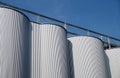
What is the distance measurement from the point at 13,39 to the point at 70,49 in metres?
5.69

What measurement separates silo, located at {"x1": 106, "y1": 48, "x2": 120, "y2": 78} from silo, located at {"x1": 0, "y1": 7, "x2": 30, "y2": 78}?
9.14m

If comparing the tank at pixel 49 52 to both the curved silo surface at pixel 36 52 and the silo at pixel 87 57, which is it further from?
the silo at pixel 87 57

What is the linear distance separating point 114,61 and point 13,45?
34.8ft

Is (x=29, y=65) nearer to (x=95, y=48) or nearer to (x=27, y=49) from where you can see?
(x=27, y=49)

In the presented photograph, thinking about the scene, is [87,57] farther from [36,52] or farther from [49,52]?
[36,52]

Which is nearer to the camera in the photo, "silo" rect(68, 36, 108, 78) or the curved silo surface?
the curved silo surface

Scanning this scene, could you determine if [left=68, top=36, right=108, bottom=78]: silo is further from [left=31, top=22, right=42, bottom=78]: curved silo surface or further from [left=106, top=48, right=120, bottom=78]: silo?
[left=31, top=22, right=42, bottom=78]: curved silo surface

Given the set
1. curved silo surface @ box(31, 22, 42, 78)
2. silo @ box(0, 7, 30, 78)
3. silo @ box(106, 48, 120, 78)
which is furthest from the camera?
silo @ box(106, 48, 120, 78)

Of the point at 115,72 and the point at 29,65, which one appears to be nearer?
the point at 29,65

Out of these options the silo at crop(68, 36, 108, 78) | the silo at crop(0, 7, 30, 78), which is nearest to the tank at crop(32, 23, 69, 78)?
the silo at crop(0, 7, 30, 78)

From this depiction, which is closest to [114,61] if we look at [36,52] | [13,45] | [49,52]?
[49,52]

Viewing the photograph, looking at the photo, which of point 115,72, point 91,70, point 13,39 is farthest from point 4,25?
point 115,72

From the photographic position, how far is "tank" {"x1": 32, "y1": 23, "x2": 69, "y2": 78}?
1198cm

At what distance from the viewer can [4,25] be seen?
1077 centimetres
